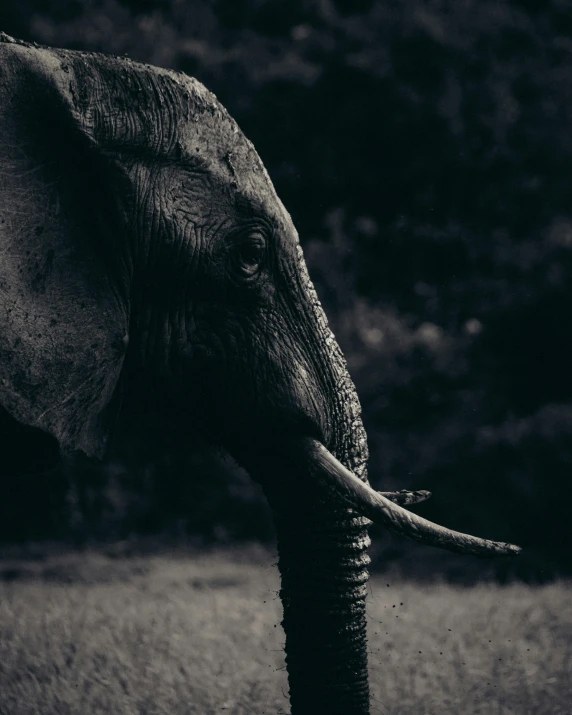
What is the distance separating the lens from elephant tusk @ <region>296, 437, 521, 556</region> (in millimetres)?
830

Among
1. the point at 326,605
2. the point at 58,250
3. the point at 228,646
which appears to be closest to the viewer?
the point at 58,250

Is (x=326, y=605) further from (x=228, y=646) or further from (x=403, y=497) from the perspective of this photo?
(x=228, y=646)

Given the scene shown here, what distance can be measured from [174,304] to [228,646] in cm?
93

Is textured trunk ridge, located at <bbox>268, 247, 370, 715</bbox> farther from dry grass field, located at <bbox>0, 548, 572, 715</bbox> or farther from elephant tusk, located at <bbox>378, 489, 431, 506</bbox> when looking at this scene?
dry grass field, located at <bbox>0, 548, 572, 715</bbox>

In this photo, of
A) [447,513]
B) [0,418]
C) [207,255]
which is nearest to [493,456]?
[447,513]

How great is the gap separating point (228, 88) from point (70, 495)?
0.86 m

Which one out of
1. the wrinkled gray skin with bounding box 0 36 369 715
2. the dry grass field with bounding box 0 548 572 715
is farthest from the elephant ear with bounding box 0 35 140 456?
the dry grass field with bounding box 0 548 572 715

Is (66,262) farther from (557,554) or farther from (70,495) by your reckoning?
(557,554)

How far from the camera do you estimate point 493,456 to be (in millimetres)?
2078

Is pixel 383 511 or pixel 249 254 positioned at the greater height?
Answer: pixel 249 254

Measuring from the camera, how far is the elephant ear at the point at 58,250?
790 mm

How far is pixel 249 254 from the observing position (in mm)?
902

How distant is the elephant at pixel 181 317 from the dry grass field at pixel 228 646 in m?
0.50

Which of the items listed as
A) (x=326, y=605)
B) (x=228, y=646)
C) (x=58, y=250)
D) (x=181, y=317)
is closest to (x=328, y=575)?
(x=326, y=605)
